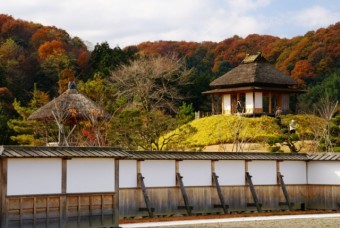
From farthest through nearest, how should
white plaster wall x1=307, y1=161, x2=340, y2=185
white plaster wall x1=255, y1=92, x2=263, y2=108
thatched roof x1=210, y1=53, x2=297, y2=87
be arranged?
thatched roof x1=210, y1=53, x2=297, y2=87 < white plaster wall x1=255, y1=92, x2=263, y2=108 < white plaster wall x1=307, y1=161, x2=340, y2=185

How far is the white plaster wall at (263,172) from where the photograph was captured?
27.8 meters

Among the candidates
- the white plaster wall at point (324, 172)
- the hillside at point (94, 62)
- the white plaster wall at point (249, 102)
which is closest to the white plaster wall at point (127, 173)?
the white plaster wall at point (324, 172)

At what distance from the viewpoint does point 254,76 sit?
53.1m

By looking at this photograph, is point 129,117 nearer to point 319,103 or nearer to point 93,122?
point 93,122

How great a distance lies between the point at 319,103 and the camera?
63375 mm

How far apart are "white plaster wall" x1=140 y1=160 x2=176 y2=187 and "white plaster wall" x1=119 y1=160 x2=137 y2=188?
0.38 m

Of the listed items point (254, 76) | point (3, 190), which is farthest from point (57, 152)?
point (254, 76)

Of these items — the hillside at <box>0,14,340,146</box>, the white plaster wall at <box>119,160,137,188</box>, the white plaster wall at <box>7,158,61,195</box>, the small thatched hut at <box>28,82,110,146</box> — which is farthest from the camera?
the hillside at <box>0,14,340,146</box>

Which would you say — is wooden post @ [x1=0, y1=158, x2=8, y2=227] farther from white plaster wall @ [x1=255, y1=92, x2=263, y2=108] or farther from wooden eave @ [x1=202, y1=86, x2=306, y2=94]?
white plaster wall @ [x1=255, y1=92, x2=263, y2=108]

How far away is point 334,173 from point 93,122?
12694 mm

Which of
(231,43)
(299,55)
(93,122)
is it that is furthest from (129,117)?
(231,43)

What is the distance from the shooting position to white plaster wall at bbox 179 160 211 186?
25.6 meters

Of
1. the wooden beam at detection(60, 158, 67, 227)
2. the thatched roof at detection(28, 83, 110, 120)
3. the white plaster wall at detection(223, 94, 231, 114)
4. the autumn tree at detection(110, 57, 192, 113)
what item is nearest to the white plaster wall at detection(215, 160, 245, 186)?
the wooden beam at detection(60, 158, 67, 227)

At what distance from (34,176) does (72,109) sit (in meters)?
16.8
